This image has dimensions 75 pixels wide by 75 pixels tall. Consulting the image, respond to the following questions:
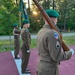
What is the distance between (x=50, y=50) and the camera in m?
2.82

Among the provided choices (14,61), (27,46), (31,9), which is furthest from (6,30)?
(31,9)

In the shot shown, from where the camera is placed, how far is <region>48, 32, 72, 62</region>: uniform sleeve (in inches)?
109

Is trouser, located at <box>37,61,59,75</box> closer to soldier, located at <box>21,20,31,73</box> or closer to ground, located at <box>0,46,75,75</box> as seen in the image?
soldier, located at <box>21,20,31,73</box>

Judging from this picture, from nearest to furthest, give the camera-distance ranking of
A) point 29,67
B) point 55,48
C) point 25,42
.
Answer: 1. point 55,48
2. point 25,42
3. point 29,67

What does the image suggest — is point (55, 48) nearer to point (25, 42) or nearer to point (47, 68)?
point (47, 68)

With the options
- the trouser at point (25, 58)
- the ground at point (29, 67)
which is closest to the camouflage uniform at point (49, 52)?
the trouser at point (25, 58)

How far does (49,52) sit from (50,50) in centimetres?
8

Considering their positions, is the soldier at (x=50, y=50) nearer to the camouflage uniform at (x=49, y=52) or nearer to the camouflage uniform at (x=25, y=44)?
the camouflage uniform at (x=49, y=52)

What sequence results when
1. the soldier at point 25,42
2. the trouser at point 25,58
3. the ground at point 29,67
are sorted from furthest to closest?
1. the ground at point 29,67
2. the trouser at point 25,58
3. the soldier at point 25,42

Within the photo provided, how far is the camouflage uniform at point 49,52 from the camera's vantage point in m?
2.79

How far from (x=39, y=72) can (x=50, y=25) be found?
0.70 m

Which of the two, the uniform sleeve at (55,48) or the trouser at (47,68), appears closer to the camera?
the uniform sleeve at (55,48)

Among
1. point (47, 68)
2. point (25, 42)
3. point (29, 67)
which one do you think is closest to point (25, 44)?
point (25, 42)

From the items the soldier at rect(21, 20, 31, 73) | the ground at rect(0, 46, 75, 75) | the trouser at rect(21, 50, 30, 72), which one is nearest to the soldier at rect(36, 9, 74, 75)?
the soldier at rect(21, 20, 31, 73)
